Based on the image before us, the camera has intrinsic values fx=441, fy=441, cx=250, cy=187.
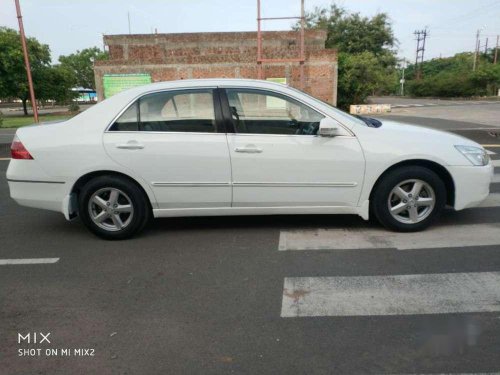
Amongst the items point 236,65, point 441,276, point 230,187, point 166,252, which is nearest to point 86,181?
point 166,252

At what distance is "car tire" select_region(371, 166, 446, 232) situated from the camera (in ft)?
15.0

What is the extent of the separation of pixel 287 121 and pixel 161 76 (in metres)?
17.9

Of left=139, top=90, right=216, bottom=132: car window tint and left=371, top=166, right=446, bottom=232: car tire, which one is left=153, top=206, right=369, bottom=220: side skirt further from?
left=139, top=90, right=216, bottom=132: car window tint

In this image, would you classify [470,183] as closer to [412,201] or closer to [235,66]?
[412,201]

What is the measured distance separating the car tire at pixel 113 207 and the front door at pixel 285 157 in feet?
3.39

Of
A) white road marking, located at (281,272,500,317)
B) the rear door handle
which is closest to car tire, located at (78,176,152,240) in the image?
the rear door handle

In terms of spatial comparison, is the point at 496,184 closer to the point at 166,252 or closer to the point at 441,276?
the point at 441,276

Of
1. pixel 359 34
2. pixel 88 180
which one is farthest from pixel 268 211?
pixel 359 34

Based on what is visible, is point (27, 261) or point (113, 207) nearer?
point (27, 261)

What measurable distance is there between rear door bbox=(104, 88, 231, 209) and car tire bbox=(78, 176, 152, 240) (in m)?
0.19

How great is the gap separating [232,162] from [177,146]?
23.2 inches

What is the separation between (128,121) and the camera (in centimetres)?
465

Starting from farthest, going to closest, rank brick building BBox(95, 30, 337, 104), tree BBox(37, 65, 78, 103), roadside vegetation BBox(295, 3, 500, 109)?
tree BBox(37, 65, 78, 103)
roadside vegetation BBox(295, 3, 500, 109)
brick building BBox(95, 30, 337, 104)

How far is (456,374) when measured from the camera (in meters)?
2.49
